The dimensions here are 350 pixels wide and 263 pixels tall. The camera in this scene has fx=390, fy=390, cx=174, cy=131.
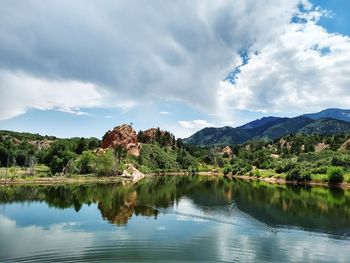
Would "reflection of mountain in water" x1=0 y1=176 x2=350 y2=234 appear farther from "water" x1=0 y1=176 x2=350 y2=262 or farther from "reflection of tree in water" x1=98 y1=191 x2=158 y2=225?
"water" x1=0 y1=176 x2=350 y2=262

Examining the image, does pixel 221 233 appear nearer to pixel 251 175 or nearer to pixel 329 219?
pixel 329 219

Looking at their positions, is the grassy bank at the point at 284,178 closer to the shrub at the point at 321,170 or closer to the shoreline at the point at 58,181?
the shrub at the point at 321,170

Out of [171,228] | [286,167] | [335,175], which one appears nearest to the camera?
[171,228]

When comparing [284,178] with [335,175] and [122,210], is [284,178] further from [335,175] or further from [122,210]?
[122,210]

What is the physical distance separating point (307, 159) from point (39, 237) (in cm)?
15963

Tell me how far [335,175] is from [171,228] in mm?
91506

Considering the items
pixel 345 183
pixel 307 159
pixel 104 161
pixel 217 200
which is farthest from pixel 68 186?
pixel 307 159

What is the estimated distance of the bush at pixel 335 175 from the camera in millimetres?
128125

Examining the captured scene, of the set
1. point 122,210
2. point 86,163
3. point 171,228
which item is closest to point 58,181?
point 86,163

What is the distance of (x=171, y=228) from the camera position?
5431cm

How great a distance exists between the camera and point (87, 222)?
2263 inches

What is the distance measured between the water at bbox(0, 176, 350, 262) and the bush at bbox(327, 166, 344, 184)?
36.1m

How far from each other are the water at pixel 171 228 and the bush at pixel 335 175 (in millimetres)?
36107

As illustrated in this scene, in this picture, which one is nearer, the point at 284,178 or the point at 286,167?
the point at 284,178
